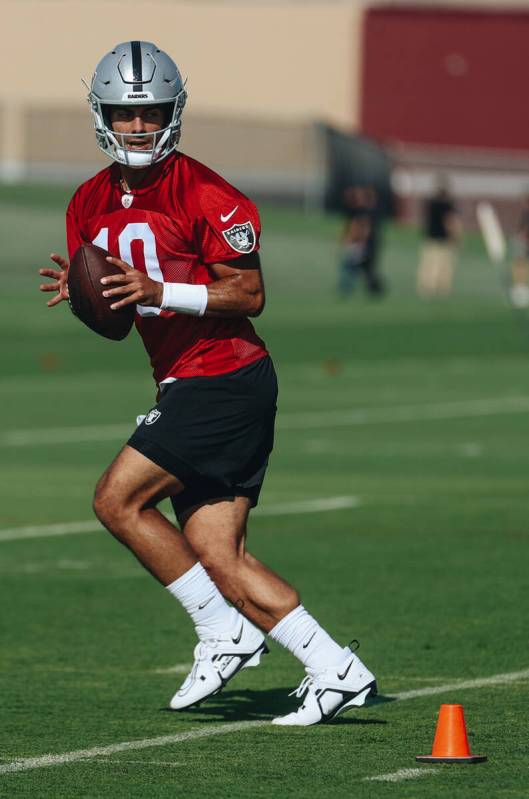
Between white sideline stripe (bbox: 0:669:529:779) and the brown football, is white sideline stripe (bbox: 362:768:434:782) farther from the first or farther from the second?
the brown football

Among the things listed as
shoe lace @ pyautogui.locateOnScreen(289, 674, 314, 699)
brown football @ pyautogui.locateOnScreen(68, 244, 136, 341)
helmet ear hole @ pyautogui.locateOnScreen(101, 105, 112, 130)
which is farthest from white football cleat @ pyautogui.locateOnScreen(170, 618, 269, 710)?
helmet ear hole @ pyautogui.locateOnScreen(101, 105, 112, 130)

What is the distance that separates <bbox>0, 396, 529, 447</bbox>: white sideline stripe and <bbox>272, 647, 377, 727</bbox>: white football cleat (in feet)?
39.1

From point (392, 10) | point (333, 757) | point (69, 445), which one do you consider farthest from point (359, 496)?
point (392, 10)

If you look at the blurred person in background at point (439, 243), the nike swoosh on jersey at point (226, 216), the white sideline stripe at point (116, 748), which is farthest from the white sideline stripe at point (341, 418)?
the blurred person in background at point (439, 243)

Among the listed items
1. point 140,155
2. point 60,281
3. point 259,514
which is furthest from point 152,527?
point 259,514

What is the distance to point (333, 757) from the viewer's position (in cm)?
701

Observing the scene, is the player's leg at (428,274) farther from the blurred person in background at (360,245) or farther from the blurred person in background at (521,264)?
the blurred person in background at (360,245)

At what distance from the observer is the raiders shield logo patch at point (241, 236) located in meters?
7.52

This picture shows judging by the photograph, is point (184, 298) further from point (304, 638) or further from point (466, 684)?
point (466, 684)

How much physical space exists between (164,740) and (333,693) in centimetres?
64

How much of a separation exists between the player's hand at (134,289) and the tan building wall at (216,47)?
56.4m

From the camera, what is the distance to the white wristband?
7441mm

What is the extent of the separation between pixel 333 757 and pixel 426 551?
219 inches

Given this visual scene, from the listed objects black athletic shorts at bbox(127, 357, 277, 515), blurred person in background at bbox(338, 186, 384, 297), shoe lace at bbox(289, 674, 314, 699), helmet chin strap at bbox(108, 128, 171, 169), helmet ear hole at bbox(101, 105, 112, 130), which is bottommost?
blurred person in background at bbox(338, 186, 384, 297)
